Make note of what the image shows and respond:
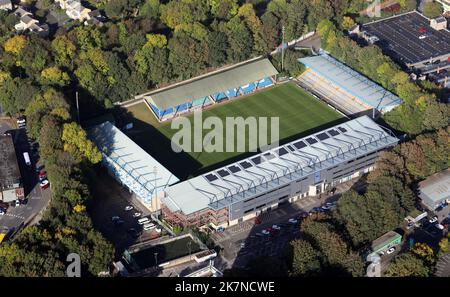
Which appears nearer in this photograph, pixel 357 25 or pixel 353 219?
pixel 353 219

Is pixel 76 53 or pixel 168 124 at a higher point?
pixel 76 53

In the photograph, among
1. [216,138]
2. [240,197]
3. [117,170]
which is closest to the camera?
[240,197]

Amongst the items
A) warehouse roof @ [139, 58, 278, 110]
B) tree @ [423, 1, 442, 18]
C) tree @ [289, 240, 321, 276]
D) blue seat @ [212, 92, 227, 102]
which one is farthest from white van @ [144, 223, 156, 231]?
tree @ [423, 1, 442, 18]

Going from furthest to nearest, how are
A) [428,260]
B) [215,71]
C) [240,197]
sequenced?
[215,71]
[240,197]
[428,260]

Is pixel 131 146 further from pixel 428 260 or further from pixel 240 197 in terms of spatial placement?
pixel 428 260

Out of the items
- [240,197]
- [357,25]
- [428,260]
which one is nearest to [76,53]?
[240,197]

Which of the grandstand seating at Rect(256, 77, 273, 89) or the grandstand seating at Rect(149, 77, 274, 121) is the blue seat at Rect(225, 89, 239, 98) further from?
the grandstand seating at Rect(256, 77, 273, 89)
